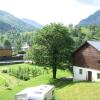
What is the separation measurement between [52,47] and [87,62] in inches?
277

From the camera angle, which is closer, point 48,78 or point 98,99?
point 98,99

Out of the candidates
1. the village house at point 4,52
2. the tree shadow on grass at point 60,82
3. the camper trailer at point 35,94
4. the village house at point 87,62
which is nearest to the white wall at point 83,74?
the village house at point 87,62

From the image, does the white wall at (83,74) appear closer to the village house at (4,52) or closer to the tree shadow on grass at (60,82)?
the tree shadow on grass at (60,82)

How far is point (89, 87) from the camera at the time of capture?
4397cm

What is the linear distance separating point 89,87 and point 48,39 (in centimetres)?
1528

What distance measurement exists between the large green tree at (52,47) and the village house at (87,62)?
2.20 metres

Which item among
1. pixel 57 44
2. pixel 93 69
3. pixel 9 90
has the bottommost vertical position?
pixel 9 90

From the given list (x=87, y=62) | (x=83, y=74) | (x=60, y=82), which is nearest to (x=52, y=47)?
(x=60, y=82)

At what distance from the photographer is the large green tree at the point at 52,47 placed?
181 feet

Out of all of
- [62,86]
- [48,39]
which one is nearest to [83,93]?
[62,86]

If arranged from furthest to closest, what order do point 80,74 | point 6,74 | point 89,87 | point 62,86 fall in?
point 6,74 < point 80,74 < point 62,86 < point 89,87

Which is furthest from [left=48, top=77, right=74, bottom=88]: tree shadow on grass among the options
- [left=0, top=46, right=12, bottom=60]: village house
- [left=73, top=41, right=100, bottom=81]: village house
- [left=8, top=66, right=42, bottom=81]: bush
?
[left=0, top=46, right=12, bottom=60]: village house

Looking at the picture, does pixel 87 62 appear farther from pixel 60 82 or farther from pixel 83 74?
pixel 60 82

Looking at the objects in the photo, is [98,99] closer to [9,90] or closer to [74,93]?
[74,93]
